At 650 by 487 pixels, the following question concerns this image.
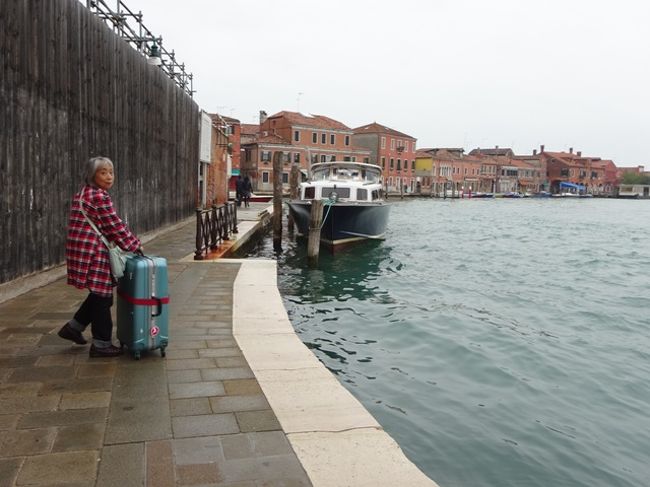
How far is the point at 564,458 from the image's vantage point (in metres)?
4.36

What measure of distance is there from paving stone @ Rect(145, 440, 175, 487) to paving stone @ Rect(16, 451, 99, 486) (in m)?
0.24

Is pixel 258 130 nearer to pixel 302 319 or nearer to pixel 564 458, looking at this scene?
pixel 302 319

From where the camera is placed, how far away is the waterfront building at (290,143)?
57281 millimetres

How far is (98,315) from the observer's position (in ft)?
13.4

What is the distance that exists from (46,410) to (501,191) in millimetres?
98094

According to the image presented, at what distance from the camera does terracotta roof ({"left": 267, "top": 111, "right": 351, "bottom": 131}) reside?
6031 cm

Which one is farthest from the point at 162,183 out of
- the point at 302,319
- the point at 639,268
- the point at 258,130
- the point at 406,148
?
the point at 406,148

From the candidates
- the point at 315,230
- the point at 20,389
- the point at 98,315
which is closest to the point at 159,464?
the point at 20,389

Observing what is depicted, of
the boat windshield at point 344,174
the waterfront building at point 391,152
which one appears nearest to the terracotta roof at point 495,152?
the waterfront building at point 391,152

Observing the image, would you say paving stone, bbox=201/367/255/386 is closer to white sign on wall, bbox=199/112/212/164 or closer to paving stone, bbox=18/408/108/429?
paving stone, bbox=18/408/108/429

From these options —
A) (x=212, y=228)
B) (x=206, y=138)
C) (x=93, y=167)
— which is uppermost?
(x=206, y=138)

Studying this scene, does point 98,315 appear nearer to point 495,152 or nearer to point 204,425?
point 204,425

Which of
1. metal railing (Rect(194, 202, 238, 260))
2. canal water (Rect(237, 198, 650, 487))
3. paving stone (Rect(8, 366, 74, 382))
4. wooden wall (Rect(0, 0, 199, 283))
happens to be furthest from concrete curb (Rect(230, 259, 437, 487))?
metal railing (Rect(194, 202, 238, 260))

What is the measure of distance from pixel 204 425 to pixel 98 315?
1.50m
